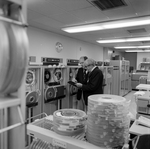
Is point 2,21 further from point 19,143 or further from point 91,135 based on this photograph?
point 91,135

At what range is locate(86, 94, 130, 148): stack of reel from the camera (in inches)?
40.9

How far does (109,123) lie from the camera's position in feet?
3.39

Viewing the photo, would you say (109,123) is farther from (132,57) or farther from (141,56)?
(132,57)

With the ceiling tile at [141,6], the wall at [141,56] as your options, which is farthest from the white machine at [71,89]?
the wall at [141,56]

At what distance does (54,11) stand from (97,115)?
244 cm

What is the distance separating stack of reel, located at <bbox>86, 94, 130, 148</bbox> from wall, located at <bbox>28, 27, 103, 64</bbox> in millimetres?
3400

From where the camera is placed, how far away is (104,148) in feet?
3.44

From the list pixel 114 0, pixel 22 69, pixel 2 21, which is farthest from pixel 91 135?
pixel 114 0

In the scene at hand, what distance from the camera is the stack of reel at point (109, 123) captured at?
104 cm

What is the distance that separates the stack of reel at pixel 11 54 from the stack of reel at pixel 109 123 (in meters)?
0.63

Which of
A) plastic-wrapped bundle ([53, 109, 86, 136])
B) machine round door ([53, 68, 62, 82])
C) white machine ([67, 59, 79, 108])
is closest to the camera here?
plastic-wrapped bundle ([53, 109, 86, 136])

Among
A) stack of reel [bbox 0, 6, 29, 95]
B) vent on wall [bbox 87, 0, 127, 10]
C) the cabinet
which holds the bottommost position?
the cabinet

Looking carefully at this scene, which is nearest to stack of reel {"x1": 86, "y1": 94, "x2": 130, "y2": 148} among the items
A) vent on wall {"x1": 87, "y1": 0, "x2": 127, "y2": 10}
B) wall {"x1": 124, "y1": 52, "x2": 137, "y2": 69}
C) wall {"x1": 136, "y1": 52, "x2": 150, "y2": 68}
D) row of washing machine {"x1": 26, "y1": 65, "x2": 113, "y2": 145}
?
row of washing machine {"x1": 26, "y1": 65, "x2": 113, "y2": 145}

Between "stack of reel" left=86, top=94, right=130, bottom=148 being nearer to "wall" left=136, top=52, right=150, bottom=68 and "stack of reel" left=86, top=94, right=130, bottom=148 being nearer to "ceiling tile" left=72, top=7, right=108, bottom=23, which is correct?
"ceiling tile" left=72, top=7, right=108, bottom=23
